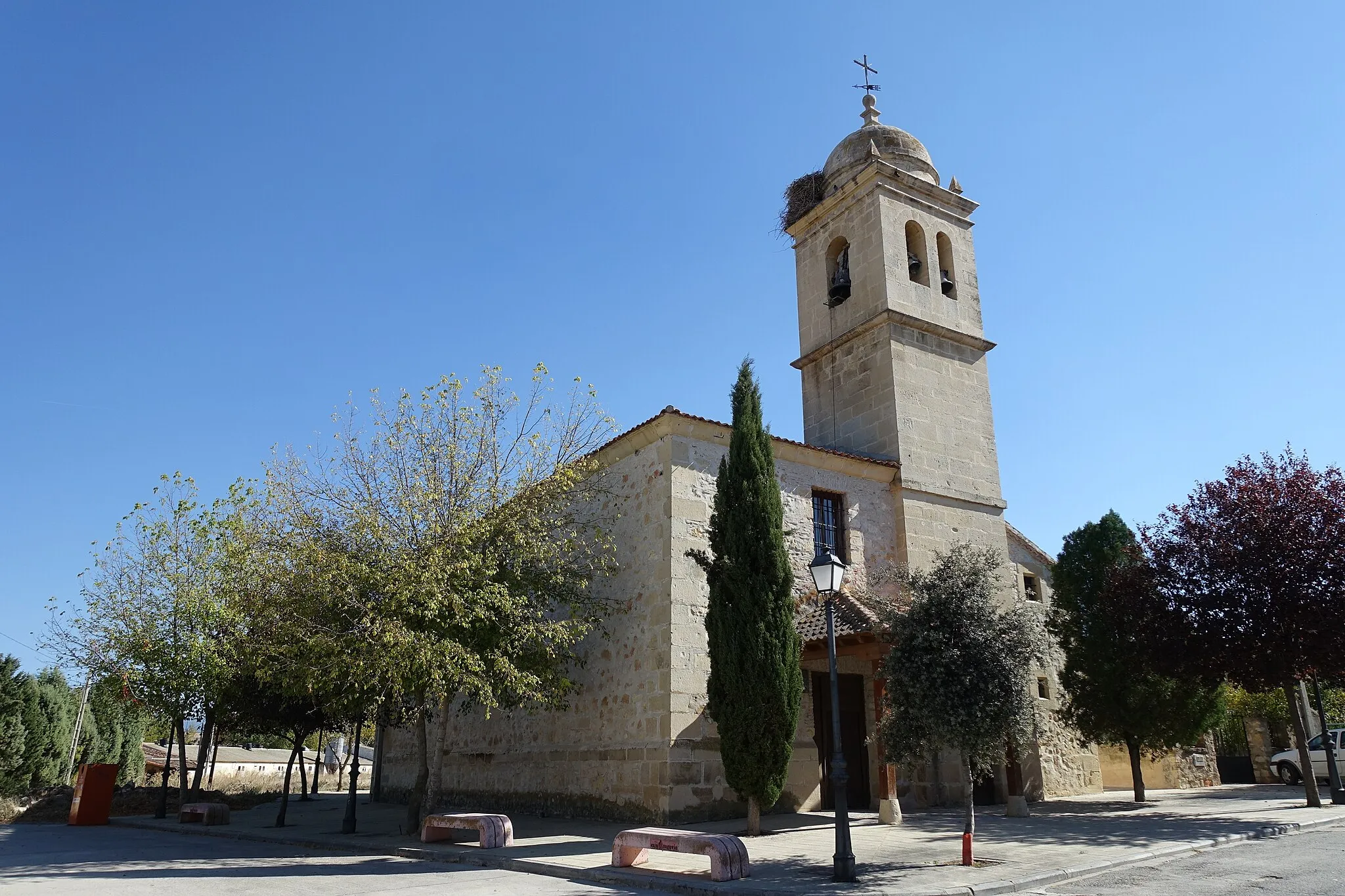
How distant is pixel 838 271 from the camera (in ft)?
65.0

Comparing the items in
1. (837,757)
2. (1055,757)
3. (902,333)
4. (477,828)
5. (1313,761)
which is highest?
(902,333)

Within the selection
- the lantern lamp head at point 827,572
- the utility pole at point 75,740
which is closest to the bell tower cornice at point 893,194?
the lantern lamp head at point 827,572

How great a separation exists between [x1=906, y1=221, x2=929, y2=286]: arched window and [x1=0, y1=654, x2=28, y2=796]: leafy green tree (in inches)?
925

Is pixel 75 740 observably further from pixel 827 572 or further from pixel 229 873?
pixel 827 572

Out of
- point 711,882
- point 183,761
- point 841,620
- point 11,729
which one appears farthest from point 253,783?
point 711,882

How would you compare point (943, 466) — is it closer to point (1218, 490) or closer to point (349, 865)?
point (1218, 490)

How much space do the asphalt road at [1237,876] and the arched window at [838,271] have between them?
12772mm

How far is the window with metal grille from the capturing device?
1581 cm

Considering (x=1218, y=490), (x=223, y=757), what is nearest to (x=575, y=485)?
(x=1218, y=490)

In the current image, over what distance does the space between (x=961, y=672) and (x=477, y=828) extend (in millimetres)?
6395

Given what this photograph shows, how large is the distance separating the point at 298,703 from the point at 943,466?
13.0 m

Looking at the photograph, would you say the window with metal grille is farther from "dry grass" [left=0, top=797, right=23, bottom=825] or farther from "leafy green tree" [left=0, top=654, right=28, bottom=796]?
"leafy green tree" [left=0, top=654, right=28, bottom=796]

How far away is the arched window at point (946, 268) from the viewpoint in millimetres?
19562

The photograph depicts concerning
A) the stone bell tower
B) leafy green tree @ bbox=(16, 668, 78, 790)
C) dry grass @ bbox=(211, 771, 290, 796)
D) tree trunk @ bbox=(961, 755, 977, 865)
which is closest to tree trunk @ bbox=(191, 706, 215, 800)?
dry grass @ bbox=(211, 771, 290, 796)
